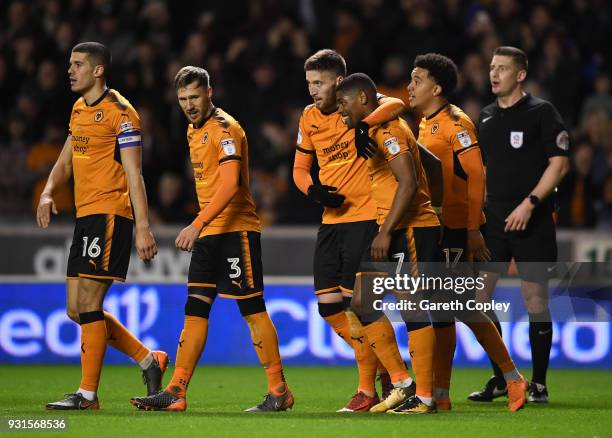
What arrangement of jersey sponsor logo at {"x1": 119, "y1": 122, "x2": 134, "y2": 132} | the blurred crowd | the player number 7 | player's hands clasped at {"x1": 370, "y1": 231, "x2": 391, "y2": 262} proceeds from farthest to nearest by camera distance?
the blurred crowd, jersey sponsor logo at {"x1": 119, "y1": 122, "x2": 134, "y2": 132}, the player number 7, player's hands clasped at {"x1": 370, "y1": 231, "x2": 391, "y2": 262}

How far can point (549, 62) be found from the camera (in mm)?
13750

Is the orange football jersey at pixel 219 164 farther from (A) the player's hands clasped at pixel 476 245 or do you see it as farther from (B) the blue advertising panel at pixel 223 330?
(B) the blue advertising panel at pixel 223 330

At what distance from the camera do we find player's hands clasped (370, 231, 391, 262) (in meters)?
7.07

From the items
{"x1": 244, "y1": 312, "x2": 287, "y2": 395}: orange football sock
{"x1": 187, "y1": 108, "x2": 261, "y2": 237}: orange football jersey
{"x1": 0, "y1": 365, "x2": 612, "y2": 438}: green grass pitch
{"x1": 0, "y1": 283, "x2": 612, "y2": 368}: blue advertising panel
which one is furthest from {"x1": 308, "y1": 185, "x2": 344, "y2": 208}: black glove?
{"x1": 0, "y1": 283, "x2": 612, "y2": 368}: blue advertising panel

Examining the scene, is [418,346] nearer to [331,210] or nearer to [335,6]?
[331,210]

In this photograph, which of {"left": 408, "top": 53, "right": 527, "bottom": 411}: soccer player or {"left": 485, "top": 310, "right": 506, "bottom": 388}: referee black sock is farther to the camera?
{"left": 485, "top": 310, "right": 506, "bottom": 388}: referee black sock

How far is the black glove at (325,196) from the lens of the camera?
774 cm

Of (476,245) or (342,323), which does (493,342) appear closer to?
(476,245)

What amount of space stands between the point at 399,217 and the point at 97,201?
6.25ft

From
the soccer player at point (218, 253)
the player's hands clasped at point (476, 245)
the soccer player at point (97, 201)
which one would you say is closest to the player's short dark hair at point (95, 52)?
the soccer player at point (97, 201)

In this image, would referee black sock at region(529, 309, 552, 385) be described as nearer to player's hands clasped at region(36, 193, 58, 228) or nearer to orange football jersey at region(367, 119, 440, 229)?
orange football jersey at region(367, 119, 440, 229)

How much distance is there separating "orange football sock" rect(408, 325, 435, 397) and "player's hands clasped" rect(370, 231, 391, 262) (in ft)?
1.58

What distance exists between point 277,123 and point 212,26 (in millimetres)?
1935

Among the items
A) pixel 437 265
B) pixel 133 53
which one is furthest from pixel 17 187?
pixel 437 265
